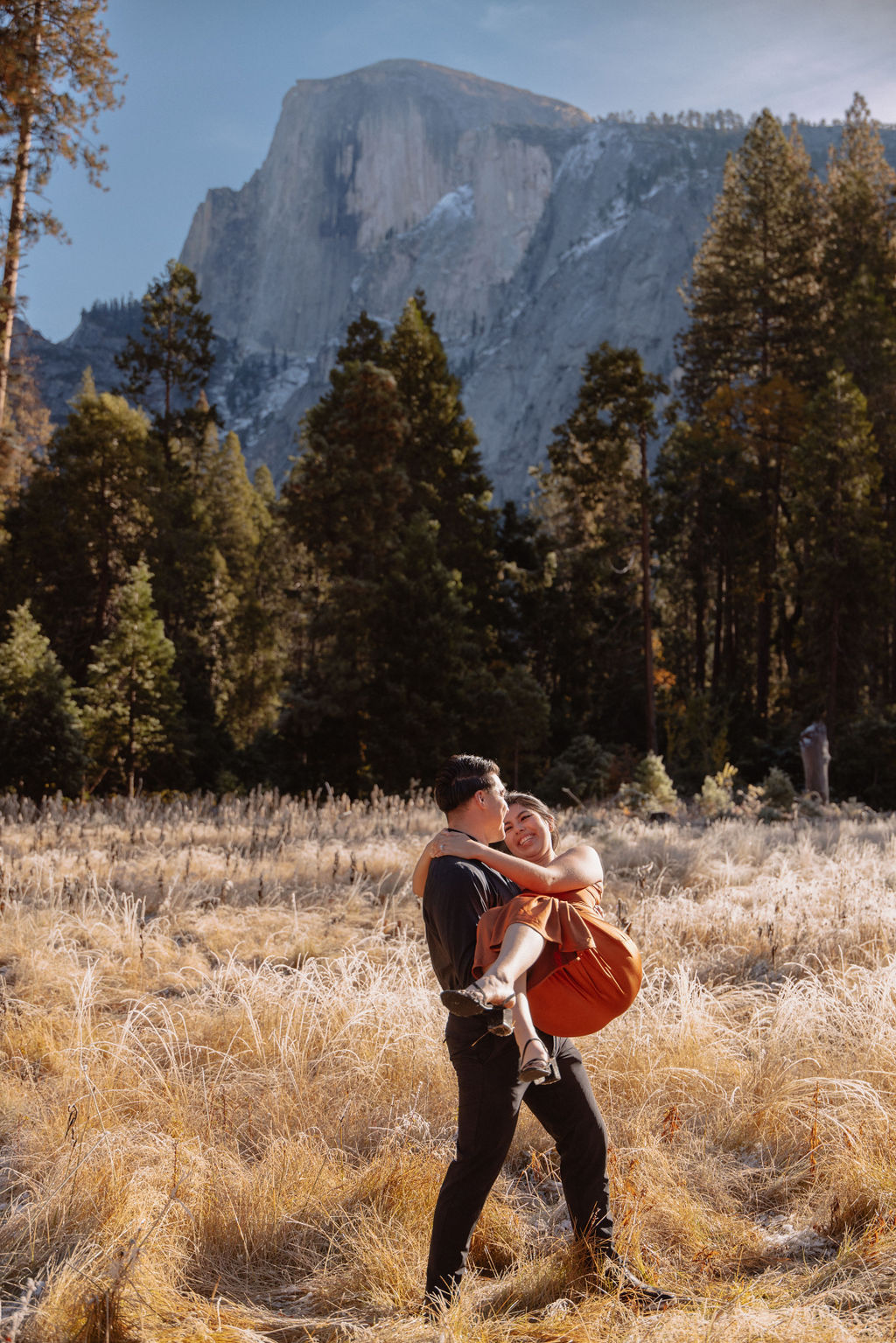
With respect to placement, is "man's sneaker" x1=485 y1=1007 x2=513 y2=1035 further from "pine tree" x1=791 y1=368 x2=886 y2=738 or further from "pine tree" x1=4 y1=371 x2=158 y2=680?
"pine tree" x1=4 y1=371 x2=158 y2=680

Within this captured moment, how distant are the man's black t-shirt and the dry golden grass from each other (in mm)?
885

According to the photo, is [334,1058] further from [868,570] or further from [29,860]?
[868,570]

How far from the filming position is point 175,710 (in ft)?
76.5

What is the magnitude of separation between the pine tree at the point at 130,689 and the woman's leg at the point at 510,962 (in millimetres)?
21291

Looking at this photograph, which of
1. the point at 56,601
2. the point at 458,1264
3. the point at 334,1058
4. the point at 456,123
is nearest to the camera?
the point at 458,1264

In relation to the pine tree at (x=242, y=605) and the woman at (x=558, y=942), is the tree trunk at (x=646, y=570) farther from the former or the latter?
the woman at (x=558, y=942)

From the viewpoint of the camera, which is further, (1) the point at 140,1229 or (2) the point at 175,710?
(2) the point at 175,710

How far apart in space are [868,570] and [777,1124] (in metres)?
23.2

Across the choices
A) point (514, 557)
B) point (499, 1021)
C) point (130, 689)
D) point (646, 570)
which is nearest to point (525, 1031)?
point (499, 1021)

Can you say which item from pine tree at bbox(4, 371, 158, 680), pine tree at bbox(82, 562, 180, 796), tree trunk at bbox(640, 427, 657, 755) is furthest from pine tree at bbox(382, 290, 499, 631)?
pine tree at bbox(82, 562, 180, 796)

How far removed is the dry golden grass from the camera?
2555 mm

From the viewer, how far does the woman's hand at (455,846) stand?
248cm

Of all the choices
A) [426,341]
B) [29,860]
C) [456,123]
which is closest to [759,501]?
[426,341]

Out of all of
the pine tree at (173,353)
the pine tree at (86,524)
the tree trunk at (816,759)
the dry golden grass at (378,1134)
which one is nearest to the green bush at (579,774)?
the tree trunk at (816,759)
